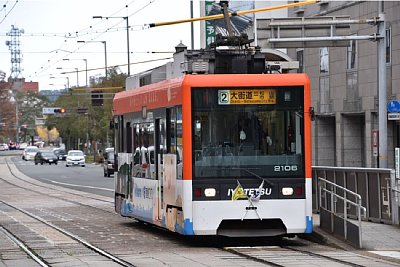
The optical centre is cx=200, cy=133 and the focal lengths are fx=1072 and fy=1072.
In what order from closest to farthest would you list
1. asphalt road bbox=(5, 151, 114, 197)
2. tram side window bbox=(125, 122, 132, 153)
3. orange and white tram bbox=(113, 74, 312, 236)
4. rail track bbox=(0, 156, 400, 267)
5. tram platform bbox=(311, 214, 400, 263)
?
rail track bbox=(0, 156, 400, 267)
tram platform bbox=(311, 214, 400, 263)
orange and white tram bbox=(113, 74, 312, 236)
tram side window bbox=(125, 122, 132, 153)
asphalt road bbox=(5, 151, 114, 197)

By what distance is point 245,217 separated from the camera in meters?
17.0

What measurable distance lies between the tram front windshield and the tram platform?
1.43 metres

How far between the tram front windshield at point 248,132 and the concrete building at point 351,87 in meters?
21.9

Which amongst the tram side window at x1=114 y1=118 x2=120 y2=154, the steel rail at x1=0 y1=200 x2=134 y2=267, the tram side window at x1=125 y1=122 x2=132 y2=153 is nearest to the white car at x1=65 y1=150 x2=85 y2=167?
the steel rail at x1=0 y1=200 x2=134 y2=267

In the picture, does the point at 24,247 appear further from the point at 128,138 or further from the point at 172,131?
the point at 128,138

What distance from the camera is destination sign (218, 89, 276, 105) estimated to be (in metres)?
17.4

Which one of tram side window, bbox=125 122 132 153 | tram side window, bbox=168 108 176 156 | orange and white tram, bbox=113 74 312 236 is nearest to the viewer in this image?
orange and white tram, bbox=113 74 312 236

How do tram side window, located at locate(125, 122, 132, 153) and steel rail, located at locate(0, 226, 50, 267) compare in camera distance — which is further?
A: tram side window, located at locate(125, 122, 132, 153)

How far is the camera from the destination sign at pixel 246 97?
17.4 meters

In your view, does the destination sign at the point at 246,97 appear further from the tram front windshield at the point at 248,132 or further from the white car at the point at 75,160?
the white car at the point at 75,160

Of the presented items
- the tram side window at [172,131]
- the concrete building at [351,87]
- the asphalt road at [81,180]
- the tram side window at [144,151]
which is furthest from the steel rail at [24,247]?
the concrete building at [351,87]

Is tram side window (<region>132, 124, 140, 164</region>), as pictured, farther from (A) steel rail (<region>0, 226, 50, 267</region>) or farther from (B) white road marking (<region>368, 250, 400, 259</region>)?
(B) white road marking (<region>368, 250, 400, 259</region>)

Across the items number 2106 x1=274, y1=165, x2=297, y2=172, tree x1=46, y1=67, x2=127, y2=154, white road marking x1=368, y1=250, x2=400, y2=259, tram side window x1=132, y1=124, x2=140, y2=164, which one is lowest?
white road marking x1=368, y1=250, x2=400, y2=259

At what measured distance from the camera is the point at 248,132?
17312mm
